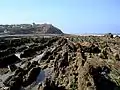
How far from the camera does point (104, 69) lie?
87.5 ft

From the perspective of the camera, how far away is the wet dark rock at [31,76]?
1041 inches

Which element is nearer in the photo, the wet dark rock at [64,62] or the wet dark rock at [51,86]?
the wet dark rock at [51,86]

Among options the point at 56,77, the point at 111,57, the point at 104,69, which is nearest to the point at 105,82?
the point at 104,69

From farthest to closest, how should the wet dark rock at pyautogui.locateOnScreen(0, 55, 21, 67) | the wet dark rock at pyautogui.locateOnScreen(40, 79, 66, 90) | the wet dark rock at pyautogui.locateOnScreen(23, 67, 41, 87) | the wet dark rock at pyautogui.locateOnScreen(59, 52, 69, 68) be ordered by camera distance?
the wet dark rock at pyautogui.locateOnScreen(0, 55, 21, 67) → the wet dark rock at pyautogui.locateOnScreen(59, 52, 69, 68) → the wet dark rock at pyautogui.locateOnScreen(23, 67, 41, 87) → the wet dark rock at pyautogui.locateOnScreen(40, 79, 66, 90)

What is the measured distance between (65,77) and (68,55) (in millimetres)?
8797

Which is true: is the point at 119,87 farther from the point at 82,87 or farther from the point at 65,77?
the point at 65,77

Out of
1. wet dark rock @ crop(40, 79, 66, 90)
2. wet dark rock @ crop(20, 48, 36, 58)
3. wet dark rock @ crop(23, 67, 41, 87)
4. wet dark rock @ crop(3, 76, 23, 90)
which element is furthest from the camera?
wet dark rock @ crop(20, 48, 36, 58)

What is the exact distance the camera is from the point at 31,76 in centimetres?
2795

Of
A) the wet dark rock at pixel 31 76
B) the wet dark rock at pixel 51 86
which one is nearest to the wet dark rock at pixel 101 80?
the wet dark rock at pixel 51 86

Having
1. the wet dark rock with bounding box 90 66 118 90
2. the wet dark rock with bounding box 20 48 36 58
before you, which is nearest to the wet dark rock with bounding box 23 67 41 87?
the wet dark rock with bounding box 90 66 118 90

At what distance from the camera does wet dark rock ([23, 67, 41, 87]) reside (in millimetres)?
26450

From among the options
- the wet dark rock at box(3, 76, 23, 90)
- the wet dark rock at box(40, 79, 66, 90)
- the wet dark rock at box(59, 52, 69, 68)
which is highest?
the wet dark rock at box(59, 52, 69, 68)

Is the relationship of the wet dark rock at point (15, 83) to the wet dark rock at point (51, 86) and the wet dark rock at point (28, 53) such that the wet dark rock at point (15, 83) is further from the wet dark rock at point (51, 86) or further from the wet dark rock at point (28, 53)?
the wet dark rock at point (28, 53)

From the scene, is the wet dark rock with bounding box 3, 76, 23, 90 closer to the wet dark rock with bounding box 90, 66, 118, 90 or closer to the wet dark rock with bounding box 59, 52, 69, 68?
the wet dark rock with bounding box 59, 52, 69, 68
